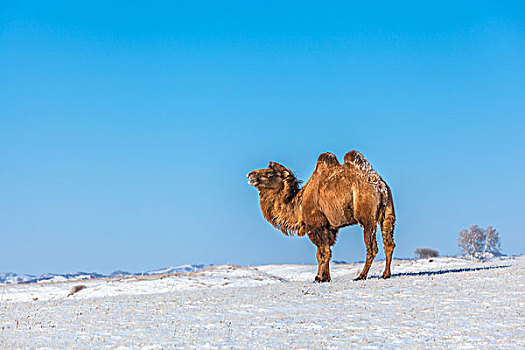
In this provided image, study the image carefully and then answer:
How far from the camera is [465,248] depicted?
4975 cm

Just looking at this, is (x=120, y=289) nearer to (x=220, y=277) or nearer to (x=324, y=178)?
(x=220, y=277)

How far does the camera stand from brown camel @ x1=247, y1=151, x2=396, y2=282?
1582 cm

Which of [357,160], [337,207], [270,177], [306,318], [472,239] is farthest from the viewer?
[472,239]

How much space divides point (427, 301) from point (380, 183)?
193 inches

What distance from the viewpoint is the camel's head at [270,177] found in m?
18.1

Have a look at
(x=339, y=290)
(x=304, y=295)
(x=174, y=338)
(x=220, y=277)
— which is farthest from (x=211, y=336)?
(x=220, y=277)

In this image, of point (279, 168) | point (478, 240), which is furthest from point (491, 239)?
point (279, 168)

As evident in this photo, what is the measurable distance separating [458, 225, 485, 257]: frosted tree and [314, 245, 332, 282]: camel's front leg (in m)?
36.5

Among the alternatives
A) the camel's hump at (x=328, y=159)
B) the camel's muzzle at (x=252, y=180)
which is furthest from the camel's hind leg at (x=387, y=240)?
the camel's muzzle at (x=252, y=180)

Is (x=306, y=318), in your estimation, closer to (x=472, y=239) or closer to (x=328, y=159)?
(x=328, y=159)

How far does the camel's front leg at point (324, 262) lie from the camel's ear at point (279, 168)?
9.33 ft

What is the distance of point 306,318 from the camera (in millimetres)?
10523

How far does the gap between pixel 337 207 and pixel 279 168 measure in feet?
9.39

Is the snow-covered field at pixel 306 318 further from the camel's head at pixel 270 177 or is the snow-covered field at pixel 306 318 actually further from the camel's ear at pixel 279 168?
the camel's ear at pixel 279 168
